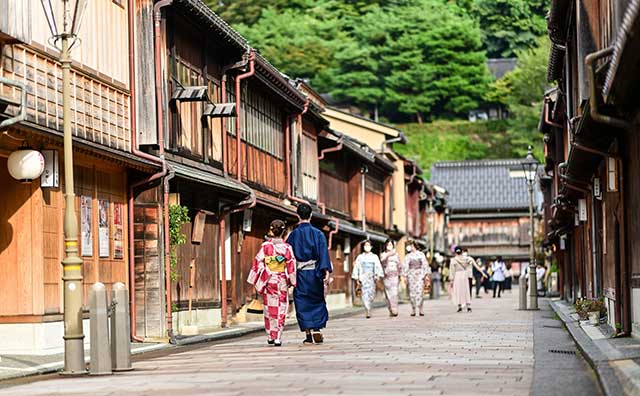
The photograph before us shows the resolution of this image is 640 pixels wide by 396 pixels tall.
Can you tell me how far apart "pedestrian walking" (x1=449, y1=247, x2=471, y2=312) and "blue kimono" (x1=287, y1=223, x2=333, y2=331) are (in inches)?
686

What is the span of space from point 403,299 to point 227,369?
1707 inches

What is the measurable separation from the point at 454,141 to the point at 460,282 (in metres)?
66.2

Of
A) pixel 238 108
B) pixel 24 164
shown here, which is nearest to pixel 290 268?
pixel 24 164

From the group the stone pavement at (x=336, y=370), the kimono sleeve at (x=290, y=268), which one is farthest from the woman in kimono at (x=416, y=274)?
the kimono sleeve at (x=290, y=268)

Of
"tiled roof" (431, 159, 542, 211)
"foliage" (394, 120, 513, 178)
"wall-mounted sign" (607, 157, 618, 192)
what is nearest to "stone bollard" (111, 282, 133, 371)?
"wall-mounted sign" (607, 157, 618, 192)

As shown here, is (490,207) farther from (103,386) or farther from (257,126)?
(103,386)

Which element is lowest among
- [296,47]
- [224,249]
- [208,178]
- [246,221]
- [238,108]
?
[224,249]

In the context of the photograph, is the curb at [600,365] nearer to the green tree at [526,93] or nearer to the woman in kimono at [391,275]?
the woman in kimono at [391,275]

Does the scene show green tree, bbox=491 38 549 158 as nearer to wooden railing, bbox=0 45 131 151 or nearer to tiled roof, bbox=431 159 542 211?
tiled roof, bbox=431 159 542 211

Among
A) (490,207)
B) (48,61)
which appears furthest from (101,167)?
(490,207)

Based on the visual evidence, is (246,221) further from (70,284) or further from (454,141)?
(454,141)

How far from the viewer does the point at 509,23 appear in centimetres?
10444

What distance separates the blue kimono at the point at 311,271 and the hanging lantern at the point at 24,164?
4084 millimetres

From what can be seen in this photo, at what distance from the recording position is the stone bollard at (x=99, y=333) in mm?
13422
